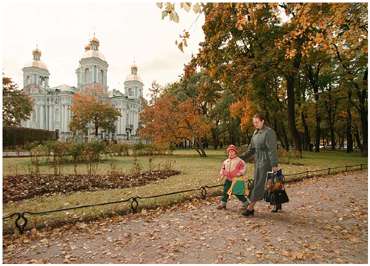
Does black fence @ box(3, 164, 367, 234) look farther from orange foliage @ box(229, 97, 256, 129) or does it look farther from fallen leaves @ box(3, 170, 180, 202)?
orange foliage @ box(229, 97, 256, 129)

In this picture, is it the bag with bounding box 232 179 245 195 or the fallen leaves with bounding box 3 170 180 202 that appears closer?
the bag with bounding box 232 179 245 195

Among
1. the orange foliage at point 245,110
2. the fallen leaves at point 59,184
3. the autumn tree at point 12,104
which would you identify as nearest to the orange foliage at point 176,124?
the orange foliage at point 245,110

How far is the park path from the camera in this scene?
3.88 metres

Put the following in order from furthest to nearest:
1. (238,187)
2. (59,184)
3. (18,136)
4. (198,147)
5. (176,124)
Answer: (18,136) → (198,147) → (176,124) → (59,184) → (238,187)

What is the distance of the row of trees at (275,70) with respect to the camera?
7716 millimetres

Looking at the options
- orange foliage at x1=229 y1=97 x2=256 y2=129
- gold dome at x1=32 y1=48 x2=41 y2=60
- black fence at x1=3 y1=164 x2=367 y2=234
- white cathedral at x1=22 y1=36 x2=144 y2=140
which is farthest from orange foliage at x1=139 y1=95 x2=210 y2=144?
gold dome at x1=32 y1=48 x2=41 y2=60

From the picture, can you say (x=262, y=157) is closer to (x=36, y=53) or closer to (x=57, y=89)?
(x=57, y=89)

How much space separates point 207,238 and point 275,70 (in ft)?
51.8

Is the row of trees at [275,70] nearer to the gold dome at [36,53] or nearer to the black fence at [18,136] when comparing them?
the black fence at [18,136]

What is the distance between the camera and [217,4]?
6121mm

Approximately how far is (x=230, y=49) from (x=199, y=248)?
1483 cm

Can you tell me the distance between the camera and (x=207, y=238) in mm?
4551

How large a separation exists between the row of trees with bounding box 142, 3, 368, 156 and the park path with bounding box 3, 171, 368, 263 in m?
3.45

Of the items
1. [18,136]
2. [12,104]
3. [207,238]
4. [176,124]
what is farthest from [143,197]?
[12,104]
